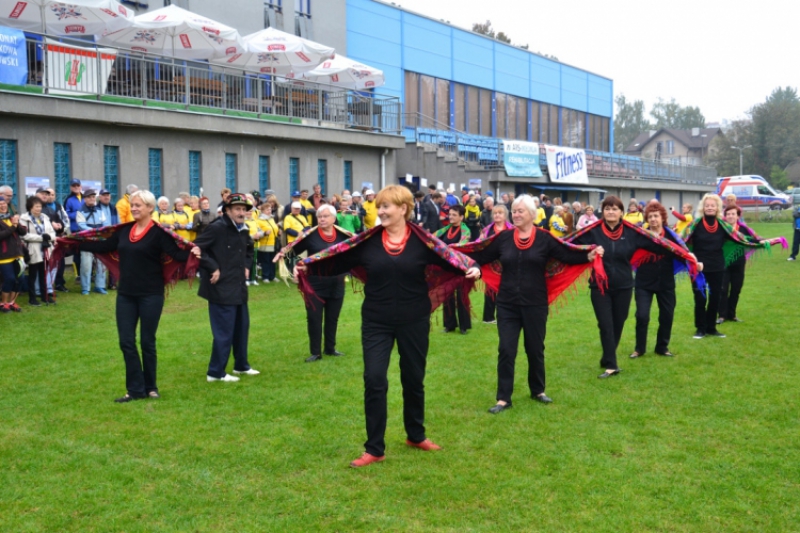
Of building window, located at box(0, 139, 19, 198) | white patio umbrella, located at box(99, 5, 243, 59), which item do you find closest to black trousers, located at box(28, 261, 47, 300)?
building window, located at box(0, 139, 19, 198)

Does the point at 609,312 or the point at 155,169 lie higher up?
the point at 155,169

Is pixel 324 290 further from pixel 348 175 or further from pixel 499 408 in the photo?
pixel 348 175

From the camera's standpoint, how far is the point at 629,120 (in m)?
136

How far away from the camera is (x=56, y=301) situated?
49.8 ft

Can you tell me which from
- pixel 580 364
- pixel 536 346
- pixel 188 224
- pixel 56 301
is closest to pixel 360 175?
pixel 188 224

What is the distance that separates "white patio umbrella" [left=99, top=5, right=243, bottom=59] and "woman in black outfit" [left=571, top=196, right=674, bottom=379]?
49.4 ft

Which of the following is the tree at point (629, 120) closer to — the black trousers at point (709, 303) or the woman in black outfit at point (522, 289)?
the black trousers at point (709, 303)

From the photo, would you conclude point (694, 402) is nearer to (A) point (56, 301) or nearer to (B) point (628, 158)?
(A) point (56, 301)

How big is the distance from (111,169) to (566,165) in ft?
76.5

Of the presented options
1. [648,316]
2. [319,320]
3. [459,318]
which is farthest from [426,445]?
[459,318]

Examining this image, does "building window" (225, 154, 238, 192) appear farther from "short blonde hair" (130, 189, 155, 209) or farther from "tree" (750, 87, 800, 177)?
"tree" (750, 87, 800, 177)

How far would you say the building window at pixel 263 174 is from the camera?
80.6 ft

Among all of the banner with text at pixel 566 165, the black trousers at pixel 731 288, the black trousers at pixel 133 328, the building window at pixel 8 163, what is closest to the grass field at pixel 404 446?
the black trousers at pixel 133 328

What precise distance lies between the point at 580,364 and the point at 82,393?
5.83 metres
